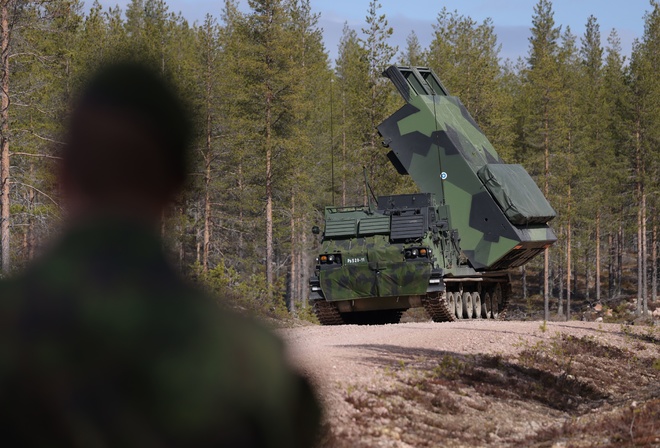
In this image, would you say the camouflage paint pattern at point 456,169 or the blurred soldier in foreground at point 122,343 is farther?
the camouflage paint pattern at point 456,169

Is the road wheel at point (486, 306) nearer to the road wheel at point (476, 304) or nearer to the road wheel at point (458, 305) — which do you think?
the road wheel at point (476, 304)

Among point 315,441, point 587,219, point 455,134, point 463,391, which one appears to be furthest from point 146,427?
point 587,219

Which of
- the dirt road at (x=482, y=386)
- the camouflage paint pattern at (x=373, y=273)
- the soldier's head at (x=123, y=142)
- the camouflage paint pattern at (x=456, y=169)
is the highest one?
the camouflage paint pattern at (x=456, y=169)

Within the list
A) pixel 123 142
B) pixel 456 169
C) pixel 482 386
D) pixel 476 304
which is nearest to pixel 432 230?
pixel 456 169

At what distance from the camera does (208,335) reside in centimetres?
148

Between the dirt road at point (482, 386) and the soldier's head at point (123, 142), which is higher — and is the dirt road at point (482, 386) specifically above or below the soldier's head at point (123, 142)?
below

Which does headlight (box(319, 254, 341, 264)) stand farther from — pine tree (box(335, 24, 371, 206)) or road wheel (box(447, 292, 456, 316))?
pine tree (box(335, 24, 371, 206))

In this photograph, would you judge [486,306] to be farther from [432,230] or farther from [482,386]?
[482,386]

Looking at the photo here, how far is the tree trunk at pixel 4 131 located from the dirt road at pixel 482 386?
865cm

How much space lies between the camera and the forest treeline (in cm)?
3384

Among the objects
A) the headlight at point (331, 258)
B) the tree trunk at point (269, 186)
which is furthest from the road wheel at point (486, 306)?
the tree trunk at point (269, 186)

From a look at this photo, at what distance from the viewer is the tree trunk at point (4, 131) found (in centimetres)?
2162

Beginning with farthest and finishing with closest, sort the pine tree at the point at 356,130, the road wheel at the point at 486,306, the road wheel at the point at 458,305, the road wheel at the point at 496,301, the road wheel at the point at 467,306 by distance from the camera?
the pine tree at the point at 356,130 → the road wheel at the point at 496,301 → the road wheel at the point at 486,306 → the road wheel at the point at 467,306 → the road wheel at the point at 458,305

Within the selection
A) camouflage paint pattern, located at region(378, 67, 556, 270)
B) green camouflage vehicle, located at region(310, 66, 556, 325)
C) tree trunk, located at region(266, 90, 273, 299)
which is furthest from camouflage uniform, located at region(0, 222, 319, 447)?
tree trunk, located at region(266, 90, 273, 299)
